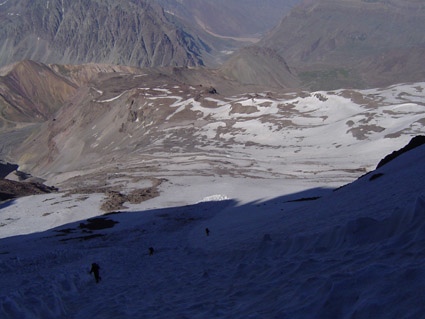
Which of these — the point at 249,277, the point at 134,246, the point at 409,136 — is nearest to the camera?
the point at 249,277

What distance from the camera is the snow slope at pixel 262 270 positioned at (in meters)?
7.71

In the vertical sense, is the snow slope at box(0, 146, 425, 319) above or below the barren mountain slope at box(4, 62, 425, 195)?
below

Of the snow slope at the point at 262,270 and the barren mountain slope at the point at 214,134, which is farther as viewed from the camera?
the barren mountain slope at the point at 214,134

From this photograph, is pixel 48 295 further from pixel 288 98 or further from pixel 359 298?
pixel 288 98

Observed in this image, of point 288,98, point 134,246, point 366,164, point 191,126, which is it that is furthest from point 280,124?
point 134,246

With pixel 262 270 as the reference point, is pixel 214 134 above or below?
above

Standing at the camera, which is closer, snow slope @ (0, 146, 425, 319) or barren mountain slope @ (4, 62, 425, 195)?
snow slope @ (0, 146, 425, 319)

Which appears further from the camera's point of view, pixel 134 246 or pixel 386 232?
pixel 134 246

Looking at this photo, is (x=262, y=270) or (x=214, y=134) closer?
(x=262, y=270)

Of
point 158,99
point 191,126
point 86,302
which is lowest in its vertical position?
point 86,302

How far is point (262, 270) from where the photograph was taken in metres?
11.0

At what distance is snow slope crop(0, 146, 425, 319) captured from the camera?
25.3 feet

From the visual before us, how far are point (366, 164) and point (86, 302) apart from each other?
163 ft

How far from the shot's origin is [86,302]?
487 inches
